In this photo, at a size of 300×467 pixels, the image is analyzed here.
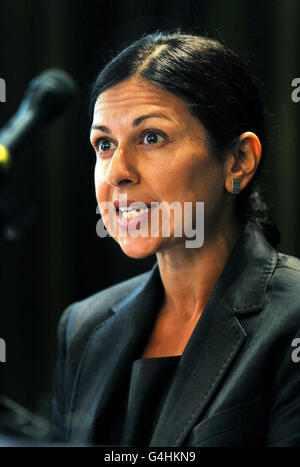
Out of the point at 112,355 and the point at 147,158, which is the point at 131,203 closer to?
the point at 147,158

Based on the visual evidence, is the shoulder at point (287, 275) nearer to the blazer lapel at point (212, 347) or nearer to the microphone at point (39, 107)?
the blazer lapel at point (212, 347)

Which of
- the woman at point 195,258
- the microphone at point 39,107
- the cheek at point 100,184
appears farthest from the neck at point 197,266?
the microphone at point 39,107

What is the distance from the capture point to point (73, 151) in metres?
0.98

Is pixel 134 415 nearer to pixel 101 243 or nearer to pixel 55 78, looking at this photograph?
pixel 101 243

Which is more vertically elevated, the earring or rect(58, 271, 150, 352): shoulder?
the earring

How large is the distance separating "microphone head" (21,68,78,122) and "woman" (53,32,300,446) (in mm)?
113

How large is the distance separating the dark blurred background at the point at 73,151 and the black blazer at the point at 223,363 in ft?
0.29

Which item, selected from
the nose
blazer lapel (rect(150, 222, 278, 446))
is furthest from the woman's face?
blazer lapel (rect(150, 222, 278, 446))

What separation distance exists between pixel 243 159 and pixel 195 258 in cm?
16

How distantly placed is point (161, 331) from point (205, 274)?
11 centimetres

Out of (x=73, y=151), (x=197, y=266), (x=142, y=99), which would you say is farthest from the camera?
(x=73, y=151)

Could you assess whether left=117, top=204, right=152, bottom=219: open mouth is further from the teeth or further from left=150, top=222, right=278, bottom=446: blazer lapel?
left=150, top=222, right=278, bottom=446: blazer lapel

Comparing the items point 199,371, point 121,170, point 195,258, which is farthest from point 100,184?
point 199,371

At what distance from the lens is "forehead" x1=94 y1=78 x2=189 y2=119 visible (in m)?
0.77
